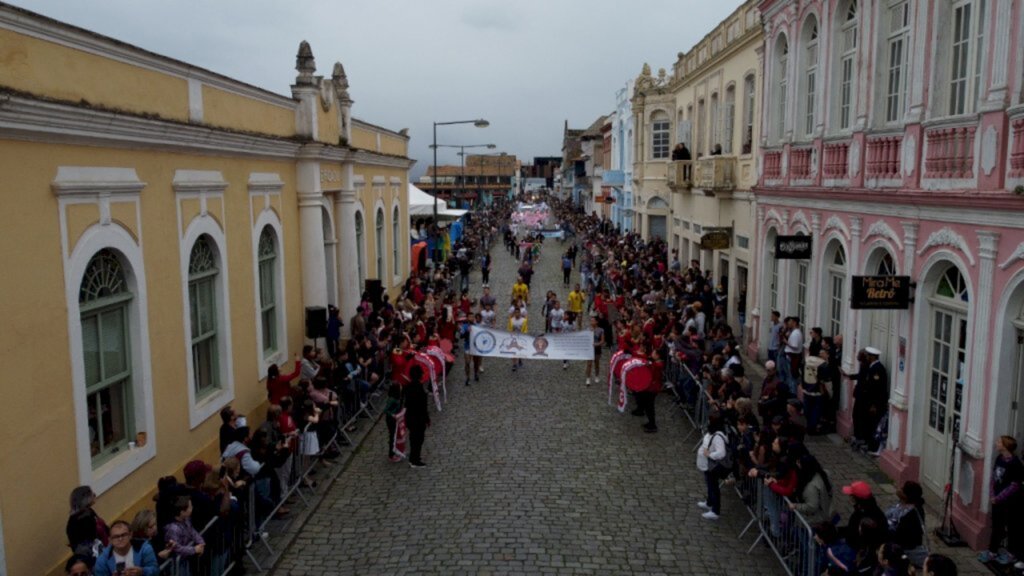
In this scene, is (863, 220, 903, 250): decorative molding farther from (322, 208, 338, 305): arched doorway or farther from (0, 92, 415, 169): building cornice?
(322, 208, 338, 305): arched doorway

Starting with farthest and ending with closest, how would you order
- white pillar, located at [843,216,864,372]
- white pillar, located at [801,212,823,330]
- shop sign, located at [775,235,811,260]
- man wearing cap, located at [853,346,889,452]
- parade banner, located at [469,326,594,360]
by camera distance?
1. parade banner, located at [469,326,594,360]
2. shop sign, located at [775,235,811,260]
3. white pillar, located at [801,212,823,330]
4. white pillar, located at [843,216,864,372]
5. man wearing cap, located at [853,346,889,452]

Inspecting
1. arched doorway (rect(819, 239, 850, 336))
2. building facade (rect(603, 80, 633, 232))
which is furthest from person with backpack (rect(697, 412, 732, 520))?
building facade (rect(603, 80, 633, 232))

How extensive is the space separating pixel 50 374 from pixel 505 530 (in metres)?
5.09

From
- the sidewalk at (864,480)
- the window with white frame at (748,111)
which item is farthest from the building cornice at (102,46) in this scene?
the window with white frame at (748,111)

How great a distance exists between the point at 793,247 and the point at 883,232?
9.20 feet

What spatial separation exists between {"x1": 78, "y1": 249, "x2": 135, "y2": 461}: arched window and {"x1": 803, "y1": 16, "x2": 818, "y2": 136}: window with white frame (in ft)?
39.8

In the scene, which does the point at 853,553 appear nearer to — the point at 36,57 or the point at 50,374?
the point at 50,374

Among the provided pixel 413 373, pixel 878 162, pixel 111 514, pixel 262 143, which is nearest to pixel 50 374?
pixel 111 514

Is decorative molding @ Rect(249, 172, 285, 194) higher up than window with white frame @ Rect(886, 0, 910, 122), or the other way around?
window with white frame @ Rect(886, 0, 910, 122)

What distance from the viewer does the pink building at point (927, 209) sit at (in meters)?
8.95

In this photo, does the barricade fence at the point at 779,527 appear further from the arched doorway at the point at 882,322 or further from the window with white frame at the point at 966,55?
the window with white frame at the point at 966,55

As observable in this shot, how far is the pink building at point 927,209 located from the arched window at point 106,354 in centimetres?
947

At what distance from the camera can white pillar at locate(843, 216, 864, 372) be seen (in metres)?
12.8

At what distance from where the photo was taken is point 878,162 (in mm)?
12047
